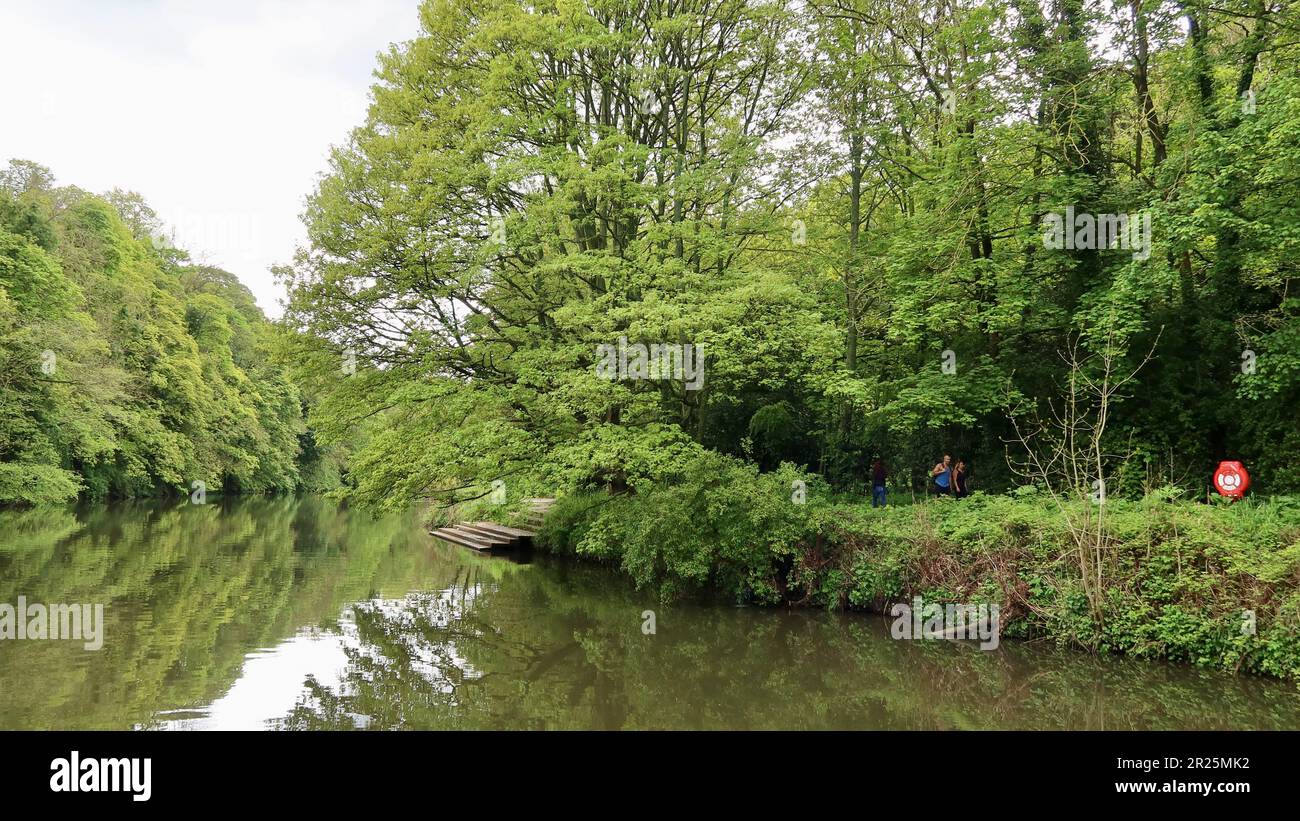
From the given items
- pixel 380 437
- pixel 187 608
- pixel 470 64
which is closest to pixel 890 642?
pixel 380 437

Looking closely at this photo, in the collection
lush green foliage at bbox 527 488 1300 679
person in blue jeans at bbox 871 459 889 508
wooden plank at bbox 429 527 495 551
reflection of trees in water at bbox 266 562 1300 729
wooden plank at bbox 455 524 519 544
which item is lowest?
wooden plank at bbox 429 527 495 551

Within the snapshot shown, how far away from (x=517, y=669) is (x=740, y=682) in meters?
3.07

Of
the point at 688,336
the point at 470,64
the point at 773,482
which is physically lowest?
the point at 773,482

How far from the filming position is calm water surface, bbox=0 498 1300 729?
807cm

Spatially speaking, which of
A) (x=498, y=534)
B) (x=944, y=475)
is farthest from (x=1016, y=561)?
(x=498, y=534)

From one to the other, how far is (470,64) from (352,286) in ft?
19.4

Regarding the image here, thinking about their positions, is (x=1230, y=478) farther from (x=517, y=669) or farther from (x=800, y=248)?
(x=800, y=248)

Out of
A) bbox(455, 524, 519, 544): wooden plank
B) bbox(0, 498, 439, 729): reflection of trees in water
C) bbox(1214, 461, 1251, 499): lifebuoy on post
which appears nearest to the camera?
bbox(0, 498, 439, 729): reflection of trees in water

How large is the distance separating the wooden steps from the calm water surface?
6747mm

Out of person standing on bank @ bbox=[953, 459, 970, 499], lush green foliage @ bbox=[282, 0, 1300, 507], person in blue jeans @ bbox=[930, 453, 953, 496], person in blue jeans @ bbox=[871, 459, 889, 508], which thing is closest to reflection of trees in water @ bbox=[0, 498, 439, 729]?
lush green foliage @ bbox=[282, 0, 1300, 507]

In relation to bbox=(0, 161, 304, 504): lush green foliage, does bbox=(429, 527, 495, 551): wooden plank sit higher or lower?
lower

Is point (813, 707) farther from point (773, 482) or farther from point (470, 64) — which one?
point (470, 64)

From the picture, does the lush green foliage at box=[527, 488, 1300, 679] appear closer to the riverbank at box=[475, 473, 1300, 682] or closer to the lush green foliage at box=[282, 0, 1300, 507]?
the riverbank at box=[475, 473, 1300, 682]
